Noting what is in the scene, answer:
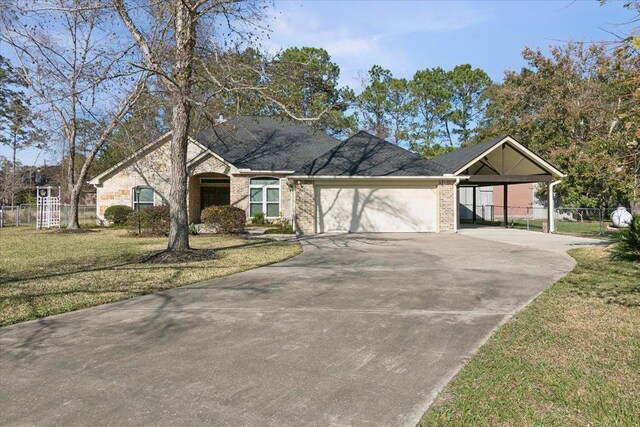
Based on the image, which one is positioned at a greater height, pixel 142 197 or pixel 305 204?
pixel 142 197

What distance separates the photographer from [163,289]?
7555 mm

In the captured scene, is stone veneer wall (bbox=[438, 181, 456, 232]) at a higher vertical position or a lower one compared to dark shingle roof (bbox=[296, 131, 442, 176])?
lower

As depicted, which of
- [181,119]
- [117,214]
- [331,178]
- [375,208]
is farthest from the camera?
[117,214]

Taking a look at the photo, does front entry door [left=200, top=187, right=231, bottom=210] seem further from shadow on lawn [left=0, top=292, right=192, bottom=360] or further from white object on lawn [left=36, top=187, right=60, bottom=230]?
shadow on lawn [left=0, top=292, right=192, bottom=360]

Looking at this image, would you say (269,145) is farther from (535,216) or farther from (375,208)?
(535,216)

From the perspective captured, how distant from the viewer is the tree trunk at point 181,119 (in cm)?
1072

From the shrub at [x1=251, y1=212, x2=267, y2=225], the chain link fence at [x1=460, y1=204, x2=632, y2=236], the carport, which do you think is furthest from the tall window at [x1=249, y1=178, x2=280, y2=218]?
the chain link fence at [x1=460, y1=204, x2=632, y2=236]

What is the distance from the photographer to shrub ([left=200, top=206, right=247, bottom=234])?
1798cm

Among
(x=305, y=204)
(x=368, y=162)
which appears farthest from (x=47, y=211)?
(x=368, y=162)

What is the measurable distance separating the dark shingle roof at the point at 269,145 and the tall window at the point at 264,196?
78 centimetres

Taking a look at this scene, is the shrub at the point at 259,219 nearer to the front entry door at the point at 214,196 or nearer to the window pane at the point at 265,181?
the window pane at the point at 265,181

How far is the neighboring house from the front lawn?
4803mm

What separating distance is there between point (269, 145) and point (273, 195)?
12.5 ft

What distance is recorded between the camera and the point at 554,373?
3.79 metres
